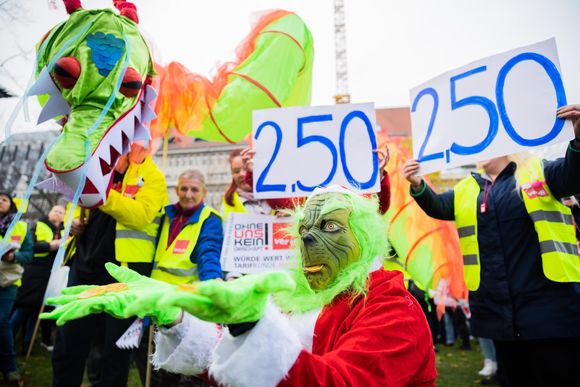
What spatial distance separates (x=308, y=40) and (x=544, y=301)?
9.39ft

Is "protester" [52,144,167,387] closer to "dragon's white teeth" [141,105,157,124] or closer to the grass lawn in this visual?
"dragon's white teeth" [141,105,157,124]

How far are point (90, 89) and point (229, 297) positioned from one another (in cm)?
178

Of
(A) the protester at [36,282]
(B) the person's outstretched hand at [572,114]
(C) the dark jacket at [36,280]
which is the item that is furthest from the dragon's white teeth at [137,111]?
(C) the dark jacket at [36,280]

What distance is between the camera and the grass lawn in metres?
4.69

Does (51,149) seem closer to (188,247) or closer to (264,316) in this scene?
(188,247)

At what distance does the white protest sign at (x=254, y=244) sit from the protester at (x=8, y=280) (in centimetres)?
218

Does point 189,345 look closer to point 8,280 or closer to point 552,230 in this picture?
point 552,230

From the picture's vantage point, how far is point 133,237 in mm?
3102

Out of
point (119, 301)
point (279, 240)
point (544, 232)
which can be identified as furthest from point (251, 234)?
point (119, 301)

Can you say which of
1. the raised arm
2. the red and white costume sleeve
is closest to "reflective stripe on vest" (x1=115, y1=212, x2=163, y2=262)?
the red and white costume sleeve

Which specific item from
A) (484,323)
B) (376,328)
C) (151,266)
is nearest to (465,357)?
(484,323)

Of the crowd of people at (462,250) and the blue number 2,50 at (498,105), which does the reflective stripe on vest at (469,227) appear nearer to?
the crowd of people at (462,250)

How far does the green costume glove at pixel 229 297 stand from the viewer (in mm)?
922

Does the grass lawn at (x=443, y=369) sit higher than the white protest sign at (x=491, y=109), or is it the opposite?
the white protest sign at (x=491, y=109)
